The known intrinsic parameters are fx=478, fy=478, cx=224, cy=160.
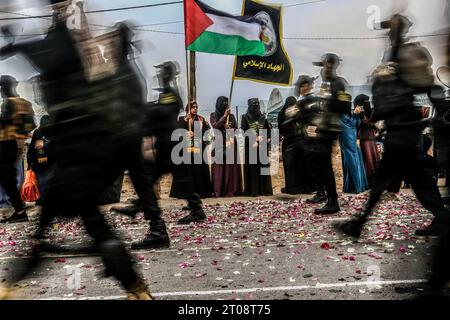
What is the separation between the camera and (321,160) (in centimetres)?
649

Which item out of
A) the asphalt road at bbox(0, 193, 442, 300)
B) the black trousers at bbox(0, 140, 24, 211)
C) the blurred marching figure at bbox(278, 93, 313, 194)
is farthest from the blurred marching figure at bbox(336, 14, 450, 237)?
the black trousers at bbox(0, 140, 24, 211)

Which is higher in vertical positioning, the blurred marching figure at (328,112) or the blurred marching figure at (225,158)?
the blurred marching figure at (328,112)

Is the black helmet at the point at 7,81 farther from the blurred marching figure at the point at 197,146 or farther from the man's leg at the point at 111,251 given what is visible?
the man's leg at the point at 111,251

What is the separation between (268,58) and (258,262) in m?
6.22

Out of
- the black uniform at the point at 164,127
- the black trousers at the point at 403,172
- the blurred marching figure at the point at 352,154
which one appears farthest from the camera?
the blurred marching figure at the point at 352,154

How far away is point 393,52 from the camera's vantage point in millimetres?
3988

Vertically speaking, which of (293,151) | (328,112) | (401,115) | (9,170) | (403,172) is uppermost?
(401,115)

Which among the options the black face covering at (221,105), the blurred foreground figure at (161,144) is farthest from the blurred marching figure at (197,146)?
the blurred foreground figure at (161,144)

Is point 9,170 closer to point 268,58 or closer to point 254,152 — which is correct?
point 254,152

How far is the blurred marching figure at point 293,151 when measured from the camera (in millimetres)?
7643

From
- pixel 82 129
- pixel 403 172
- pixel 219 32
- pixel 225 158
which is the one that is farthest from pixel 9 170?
pixel 403 172

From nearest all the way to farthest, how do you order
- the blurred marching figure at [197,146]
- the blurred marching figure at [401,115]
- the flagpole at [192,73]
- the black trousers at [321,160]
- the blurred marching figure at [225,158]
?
the blurred marching figure at [401,115] → the black trousers at [321,160] → the blurred marching figure at [197,146] → the blurred marching figure at [225,158] → the flagpole at [192,73]
